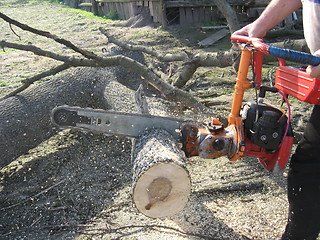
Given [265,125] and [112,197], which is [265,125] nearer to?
[265,125]

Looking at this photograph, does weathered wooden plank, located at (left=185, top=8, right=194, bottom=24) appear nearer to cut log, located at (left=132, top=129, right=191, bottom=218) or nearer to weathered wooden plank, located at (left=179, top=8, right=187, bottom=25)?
weathered wooden plank, located at (left=179, top=8, right=187, bottom=25)

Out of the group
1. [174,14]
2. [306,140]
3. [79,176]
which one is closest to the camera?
[306,140]

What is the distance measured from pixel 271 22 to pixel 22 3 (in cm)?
2202

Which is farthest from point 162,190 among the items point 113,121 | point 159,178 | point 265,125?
point 265,125

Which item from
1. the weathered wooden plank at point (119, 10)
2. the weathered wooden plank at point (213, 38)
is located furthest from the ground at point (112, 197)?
the weathered wooden plank at point (119, 10)

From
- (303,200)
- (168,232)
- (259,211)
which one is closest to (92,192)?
(168,232)

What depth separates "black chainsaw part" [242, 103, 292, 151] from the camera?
184cm

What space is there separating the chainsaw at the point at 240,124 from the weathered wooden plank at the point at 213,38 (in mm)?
5191

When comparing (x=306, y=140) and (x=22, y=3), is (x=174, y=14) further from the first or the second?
Answer: (x=22, y=3)

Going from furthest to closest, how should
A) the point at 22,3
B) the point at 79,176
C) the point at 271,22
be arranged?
the point at 22,3 < the point at 79,176 < the point at 271,22

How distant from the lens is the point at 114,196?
2.63 metres

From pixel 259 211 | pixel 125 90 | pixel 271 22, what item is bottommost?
pixel 259 211

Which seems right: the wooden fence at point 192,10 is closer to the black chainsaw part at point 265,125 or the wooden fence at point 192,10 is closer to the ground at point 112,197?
the ground at point 112,197

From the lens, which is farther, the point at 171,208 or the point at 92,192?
the point at 92,192
